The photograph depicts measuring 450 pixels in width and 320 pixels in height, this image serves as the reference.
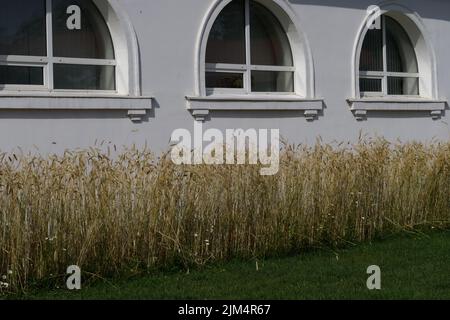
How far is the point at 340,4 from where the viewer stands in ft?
39.3

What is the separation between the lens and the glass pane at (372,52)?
12703 millimetres

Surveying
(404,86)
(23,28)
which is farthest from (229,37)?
(404,86)

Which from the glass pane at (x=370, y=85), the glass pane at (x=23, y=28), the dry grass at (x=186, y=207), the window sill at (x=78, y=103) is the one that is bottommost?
the dry grass at (x=186, y=207)

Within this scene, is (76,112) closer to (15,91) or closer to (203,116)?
(15,91)

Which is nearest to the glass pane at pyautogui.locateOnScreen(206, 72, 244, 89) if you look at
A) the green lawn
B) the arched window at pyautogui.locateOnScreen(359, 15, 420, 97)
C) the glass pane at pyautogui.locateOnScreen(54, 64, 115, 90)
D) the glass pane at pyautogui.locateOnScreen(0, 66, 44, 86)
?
the glass pane at pyautogui.locateOnScreen(54, 64, 115, 90)

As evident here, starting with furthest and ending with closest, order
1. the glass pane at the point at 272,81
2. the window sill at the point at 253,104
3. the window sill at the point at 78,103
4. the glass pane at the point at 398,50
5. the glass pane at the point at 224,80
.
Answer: the glass pane at the point at 398,50, the glass pane at the point at 272,81, the glass pane at the point at 224,80, the window sill at the point at 253,104, the window sill at the point at 78,103

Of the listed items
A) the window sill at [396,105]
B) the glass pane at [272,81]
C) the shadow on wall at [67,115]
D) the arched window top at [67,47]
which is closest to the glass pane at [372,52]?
the window sill at [396,105]

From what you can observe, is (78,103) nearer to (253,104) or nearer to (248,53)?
(253,104)

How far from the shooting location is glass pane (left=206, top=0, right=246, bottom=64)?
1102cm

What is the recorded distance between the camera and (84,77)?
9.91 meters

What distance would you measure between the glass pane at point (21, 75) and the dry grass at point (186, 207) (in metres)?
1.32

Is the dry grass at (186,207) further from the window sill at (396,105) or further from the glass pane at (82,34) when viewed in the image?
the window sill at (396,105)

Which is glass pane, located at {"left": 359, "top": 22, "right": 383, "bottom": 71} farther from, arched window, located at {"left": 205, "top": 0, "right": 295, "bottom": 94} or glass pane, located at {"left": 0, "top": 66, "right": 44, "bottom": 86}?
glass pane, located at {"left": 0, "top": 66, "right": 44, "bottom": 86}

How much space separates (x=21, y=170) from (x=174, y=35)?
146 inches
